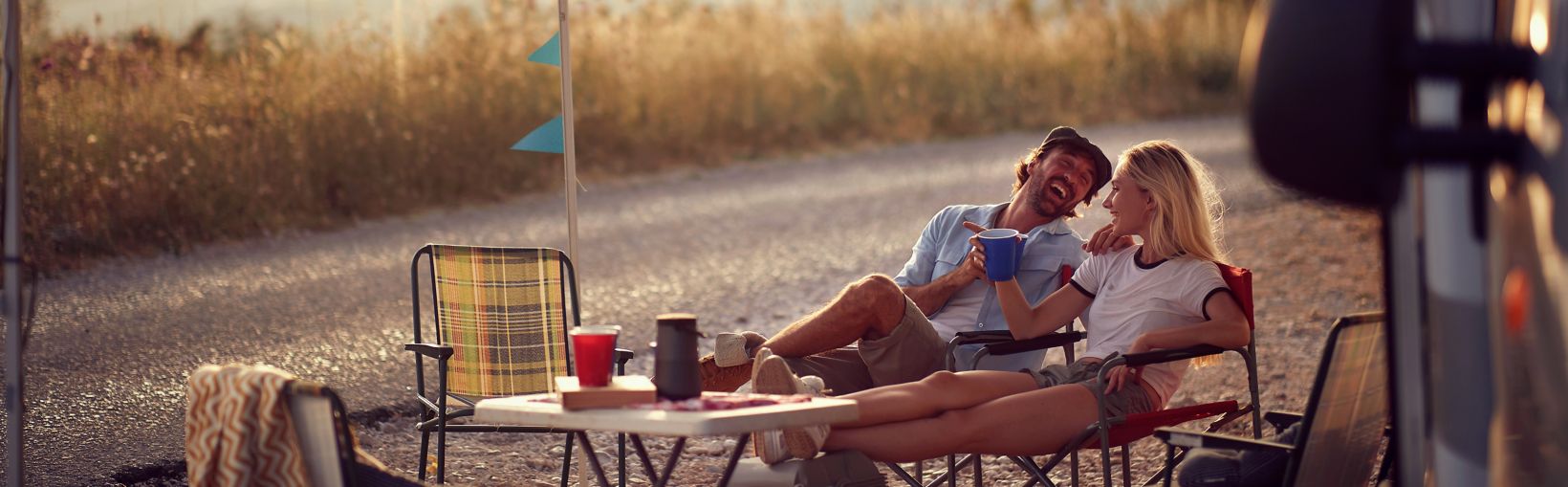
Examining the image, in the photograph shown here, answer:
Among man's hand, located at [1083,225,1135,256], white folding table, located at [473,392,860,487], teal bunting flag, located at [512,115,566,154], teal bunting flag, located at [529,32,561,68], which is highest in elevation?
teal bunting flag, located at [529,32,561,68]

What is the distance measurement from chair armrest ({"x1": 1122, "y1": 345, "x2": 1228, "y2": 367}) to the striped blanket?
1.98 m

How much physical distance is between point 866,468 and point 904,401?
26 cm

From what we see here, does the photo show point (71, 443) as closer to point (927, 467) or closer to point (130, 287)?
point (927, 467)

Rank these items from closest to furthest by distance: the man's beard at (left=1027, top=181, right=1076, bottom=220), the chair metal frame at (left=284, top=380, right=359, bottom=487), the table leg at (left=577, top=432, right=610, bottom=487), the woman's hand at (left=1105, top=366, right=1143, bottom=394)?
the chair metal frame at (left=284, top=380, right=359, bottom=487) → the table leg at (left=577, top=432, right=610, bottom=487) → the woman's hand at (left=1105, top=366, right=1143, bottom=394) → the man's beard at (left=1027, top=181, right=1076, bottom=220)

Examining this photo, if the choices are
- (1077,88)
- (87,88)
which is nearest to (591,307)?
(87,88)

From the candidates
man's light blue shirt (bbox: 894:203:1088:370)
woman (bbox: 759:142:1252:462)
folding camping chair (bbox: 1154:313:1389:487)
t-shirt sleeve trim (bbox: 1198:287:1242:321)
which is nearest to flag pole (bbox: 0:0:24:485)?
woman (bbox: 759:142:1252:462)

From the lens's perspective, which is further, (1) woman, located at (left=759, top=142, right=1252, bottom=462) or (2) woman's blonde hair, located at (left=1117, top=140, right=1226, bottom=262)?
(2) woman's blonde hair, located at (left=1117, top=140, right=1226, bottom=262)

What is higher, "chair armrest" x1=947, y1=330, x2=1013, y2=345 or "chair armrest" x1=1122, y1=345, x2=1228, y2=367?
"chair armrest" x1=1122, y1=345, x2=1228, y2=367

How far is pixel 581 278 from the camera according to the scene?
8.87 m

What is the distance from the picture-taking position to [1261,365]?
643 cm

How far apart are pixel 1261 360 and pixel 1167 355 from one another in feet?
9.50

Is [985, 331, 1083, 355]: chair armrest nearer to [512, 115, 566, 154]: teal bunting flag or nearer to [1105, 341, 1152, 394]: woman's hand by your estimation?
[1105, 341, 1152, 394]: woman's hand

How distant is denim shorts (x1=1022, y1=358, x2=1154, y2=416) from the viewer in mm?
3930

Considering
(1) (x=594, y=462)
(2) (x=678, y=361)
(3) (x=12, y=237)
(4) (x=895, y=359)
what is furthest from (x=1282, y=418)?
(3) (x=12, y=237)
